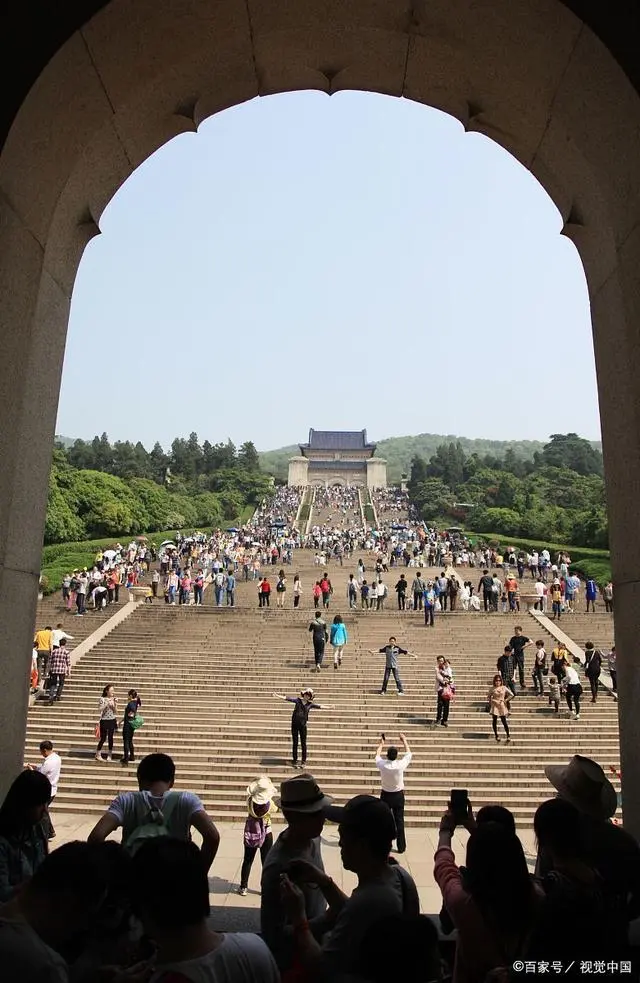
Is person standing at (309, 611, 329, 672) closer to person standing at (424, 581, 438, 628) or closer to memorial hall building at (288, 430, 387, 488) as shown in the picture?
person standing at (424, 581, 438, 628)

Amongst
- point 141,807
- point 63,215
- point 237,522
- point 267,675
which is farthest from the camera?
point 237,522

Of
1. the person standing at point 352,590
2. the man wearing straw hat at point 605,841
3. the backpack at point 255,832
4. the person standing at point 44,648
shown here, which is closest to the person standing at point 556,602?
the person standing at point 352,590

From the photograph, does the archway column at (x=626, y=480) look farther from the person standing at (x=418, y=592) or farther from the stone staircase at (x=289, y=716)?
the person standing at (x=418, y=592)

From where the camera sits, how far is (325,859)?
8.95 m

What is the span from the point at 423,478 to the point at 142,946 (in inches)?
3887

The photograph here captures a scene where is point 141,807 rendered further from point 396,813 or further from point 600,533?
point 600,533

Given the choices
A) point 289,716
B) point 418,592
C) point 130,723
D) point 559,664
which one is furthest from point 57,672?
point 418,592

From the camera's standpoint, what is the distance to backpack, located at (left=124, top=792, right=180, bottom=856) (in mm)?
3289

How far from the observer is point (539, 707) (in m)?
14.7

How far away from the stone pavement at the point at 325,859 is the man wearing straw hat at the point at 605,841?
3927 millimetres

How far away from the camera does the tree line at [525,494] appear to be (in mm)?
49256

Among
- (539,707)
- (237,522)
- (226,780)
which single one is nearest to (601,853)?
(226,780)

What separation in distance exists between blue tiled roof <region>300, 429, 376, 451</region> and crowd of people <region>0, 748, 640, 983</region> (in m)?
123

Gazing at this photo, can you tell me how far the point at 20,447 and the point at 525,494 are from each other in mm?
68088
